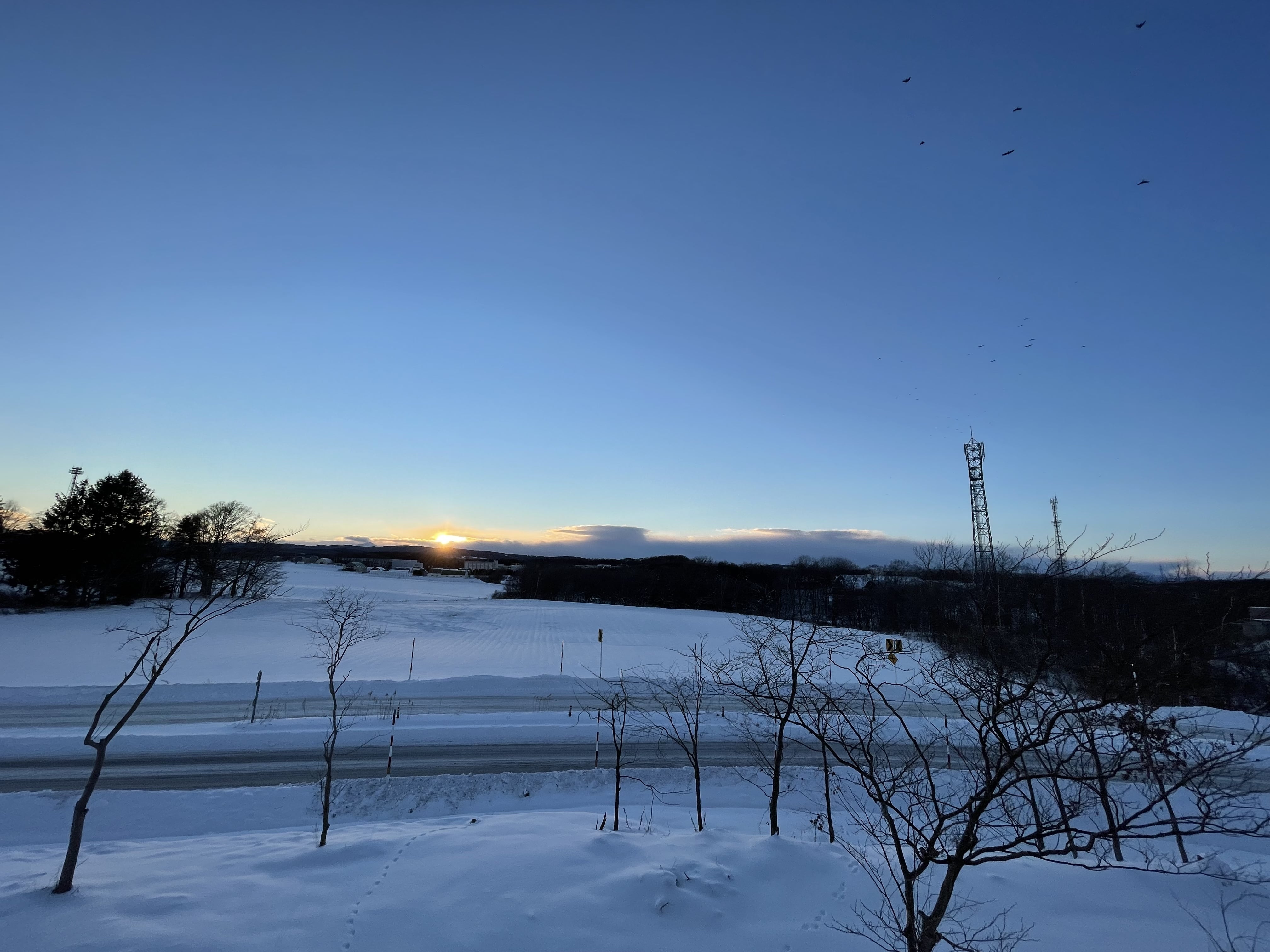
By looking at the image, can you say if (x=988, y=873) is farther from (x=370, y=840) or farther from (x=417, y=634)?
(x=417, y=634)

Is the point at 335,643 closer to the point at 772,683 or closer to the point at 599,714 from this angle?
the point at 599,714

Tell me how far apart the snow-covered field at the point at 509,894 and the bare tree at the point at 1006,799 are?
0.62 m

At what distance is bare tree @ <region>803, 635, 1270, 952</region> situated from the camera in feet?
15.0

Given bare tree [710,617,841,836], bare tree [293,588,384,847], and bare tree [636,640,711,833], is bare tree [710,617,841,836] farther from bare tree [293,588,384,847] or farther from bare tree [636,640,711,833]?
bare tree [293,588,384,847]

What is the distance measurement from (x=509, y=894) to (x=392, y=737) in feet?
29.8

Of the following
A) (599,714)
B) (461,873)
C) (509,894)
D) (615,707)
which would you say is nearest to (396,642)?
(599,714)

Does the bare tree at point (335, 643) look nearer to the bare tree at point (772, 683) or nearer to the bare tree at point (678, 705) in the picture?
the bare tree at point (772, 683)

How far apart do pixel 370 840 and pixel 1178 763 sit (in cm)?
993

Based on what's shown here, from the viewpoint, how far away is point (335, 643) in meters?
30.5

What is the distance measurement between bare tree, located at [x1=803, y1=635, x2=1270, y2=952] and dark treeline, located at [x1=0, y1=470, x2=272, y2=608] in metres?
44.3

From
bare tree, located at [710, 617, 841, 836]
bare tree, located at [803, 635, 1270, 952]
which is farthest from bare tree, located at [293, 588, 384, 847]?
bare tree, located at [803, 635, 1270, 952]

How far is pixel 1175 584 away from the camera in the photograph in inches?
368

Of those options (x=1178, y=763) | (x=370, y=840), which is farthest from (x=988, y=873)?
(x=370, y=840)

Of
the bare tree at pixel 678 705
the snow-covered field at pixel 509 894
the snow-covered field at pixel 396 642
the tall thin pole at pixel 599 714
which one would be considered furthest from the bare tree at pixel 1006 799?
the snow-covered field at pixel 396 642
